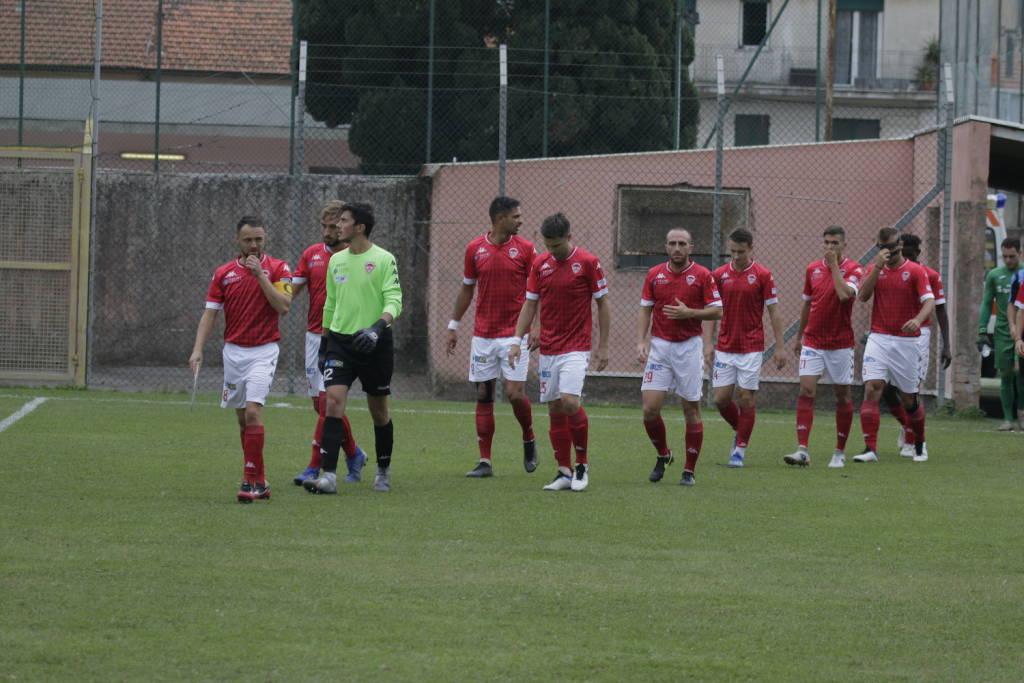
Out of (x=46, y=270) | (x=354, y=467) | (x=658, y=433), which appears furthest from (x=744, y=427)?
(x=46, y=270)

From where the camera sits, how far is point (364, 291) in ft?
32.0

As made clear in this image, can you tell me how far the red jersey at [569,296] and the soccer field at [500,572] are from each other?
3.56 ft

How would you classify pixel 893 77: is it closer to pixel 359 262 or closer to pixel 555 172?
pixel 555 172

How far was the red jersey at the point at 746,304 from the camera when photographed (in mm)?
12273

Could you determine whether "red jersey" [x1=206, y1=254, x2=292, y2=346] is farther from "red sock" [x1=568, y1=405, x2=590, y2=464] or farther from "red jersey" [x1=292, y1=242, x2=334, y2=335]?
"red sock" [x1=568, y1=405, x2=590, y2=464]

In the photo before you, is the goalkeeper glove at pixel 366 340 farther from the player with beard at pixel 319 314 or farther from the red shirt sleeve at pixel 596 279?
the red shirt sleeve at pixel 596 279

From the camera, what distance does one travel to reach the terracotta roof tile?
76.6 ft

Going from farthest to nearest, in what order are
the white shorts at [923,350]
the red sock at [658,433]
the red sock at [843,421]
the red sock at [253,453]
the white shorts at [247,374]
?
1. the white shorts at [923,350]
2. the red sock at [843,421]
3. the red sock at [658,433]
4. the white shorts at [247,374]
5. the red sock at [253,453]

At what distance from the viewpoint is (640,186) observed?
1927 centimetres

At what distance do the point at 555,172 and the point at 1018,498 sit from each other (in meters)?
10.00

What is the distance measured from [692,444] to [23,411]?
298 inches

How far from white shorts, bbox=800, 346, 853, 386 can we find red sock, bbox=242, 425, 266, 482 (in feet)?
18.1

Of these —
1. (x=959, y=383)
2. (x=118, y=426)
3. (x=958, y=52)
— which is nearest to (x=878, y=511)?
(x=118, y=426)

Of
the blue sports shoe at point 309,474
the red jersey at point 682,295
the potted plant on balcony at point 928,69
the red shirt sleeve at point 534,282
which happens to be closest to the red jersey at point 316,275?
the blue sports shoe at point 309,474
